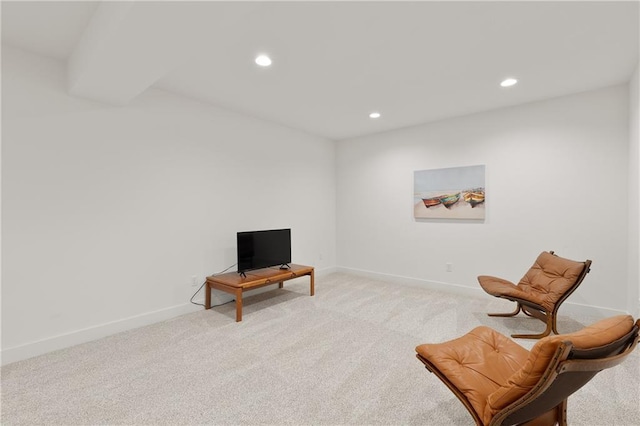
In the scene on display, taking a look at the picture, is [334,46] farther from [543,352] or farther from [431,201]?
[431,201]

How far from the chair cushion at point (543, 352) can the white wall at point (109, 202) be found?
325cm

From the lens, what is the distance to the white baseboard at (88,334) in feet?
7.77

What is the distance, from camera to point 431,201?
447 centimetres

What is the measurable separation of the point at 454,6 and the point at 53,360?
4063 millimetres

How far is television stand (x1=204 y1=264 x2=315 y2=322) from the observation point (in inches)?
126

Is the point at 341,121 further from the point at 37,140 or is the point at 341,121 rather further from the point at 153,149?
the point at 37,140

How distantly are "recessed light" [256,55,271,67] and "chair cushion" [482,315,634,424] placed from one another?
2.67m

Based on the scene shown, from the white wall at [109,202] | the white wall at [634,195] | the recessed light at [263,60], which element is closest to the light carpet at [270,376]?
the white wall at [109,202]

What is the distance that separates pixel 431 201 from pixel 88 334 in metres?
4.51

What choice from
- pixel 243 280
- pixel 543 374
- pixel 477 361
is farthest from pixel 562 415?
pixel 243 280

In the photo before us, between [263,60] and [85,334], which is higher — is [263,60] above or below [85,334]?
above

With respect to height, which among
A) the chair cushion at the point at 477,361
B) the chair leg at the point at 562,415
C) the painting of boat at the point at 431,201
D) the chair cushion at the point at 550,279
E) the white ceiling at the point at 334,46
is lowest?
the chair leg at the point at 562,415

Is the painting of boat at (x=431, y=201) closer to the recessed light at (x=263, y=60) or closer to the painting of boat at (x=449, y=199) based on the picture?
the painting of boat at (x=449, y=199)

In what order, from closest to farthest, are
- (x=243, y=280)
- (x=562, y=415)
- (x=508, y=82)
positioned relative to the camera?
(x=562, y=415)
(x=508, y=82)
(x=243, y=280)
